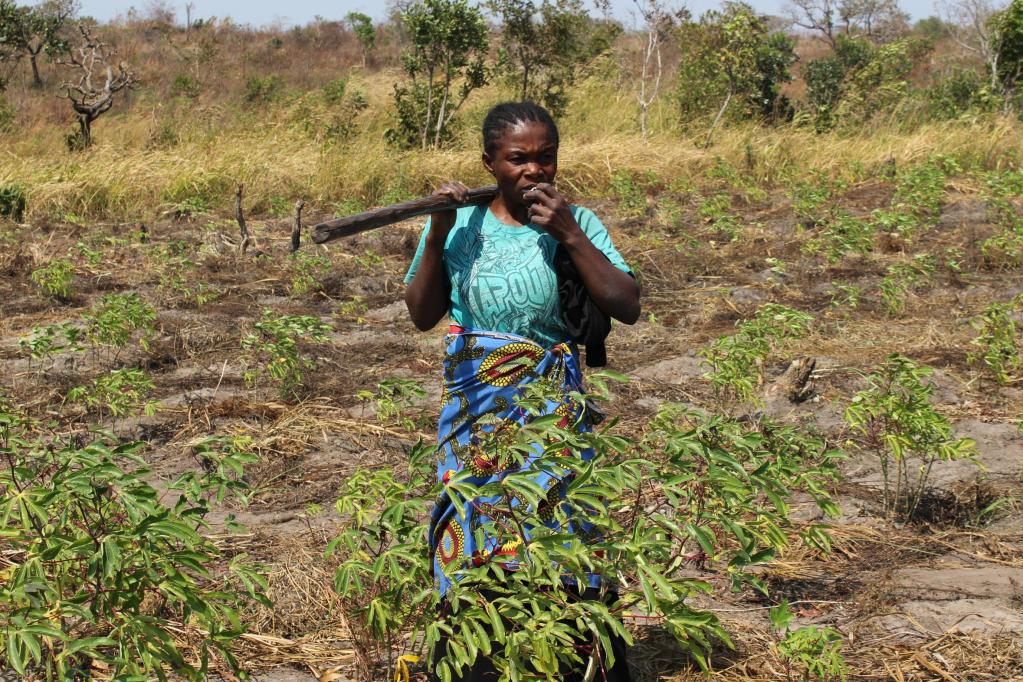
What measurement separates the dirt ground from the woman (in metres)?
0.68

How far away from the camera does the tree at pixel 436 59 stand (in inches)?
425

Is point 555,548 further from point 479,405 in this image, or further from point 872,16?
point 872,16

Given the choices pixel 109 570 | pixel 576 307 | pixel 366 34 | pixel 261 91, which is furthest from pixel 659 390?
pixel 366 34

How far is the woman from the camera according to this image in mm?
2117

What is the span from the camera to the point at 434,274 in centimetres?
219

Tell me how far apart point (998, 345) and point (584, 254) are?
3.05m

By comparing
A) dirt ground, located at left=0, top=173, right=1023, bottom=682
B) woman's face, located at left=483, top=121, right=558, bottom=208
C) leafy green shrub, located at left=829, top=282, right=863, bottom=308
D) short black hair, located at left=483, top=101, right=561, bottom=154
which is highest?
short black hair, located at left=483, top=101, right=561, bottom=154

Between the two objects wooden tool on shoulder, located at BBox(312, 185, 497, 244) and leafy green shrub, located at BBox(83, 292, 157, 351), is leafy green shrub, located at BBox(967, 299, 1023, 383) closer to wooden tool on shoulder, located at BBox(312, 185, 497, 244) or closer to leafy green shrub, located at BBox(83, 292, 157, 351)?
wooden tool on shoulder, located at BBox(312, 185, 497, 244)

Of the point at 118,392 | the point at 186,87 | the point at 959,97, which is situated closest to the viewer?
the point at 118,392

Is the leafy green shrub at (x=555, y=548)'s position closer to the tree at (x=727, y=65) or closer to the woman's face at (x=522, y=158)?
the woman's face at (x=522, y=158)

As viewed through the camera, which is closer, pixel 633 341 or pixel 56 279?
pixel 633 341

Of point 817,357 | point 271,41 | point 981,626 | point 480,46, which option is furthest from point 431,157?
point 271,41

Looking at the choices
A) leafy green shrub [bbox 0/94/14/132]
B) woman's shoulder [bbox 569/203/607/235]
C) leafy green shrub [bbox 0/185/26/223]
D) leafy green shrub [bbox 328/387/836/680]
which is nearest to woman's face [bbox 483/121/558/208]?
woman's shoulder [bbox 569/203/607/235]

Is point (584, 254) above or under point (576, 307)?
above
